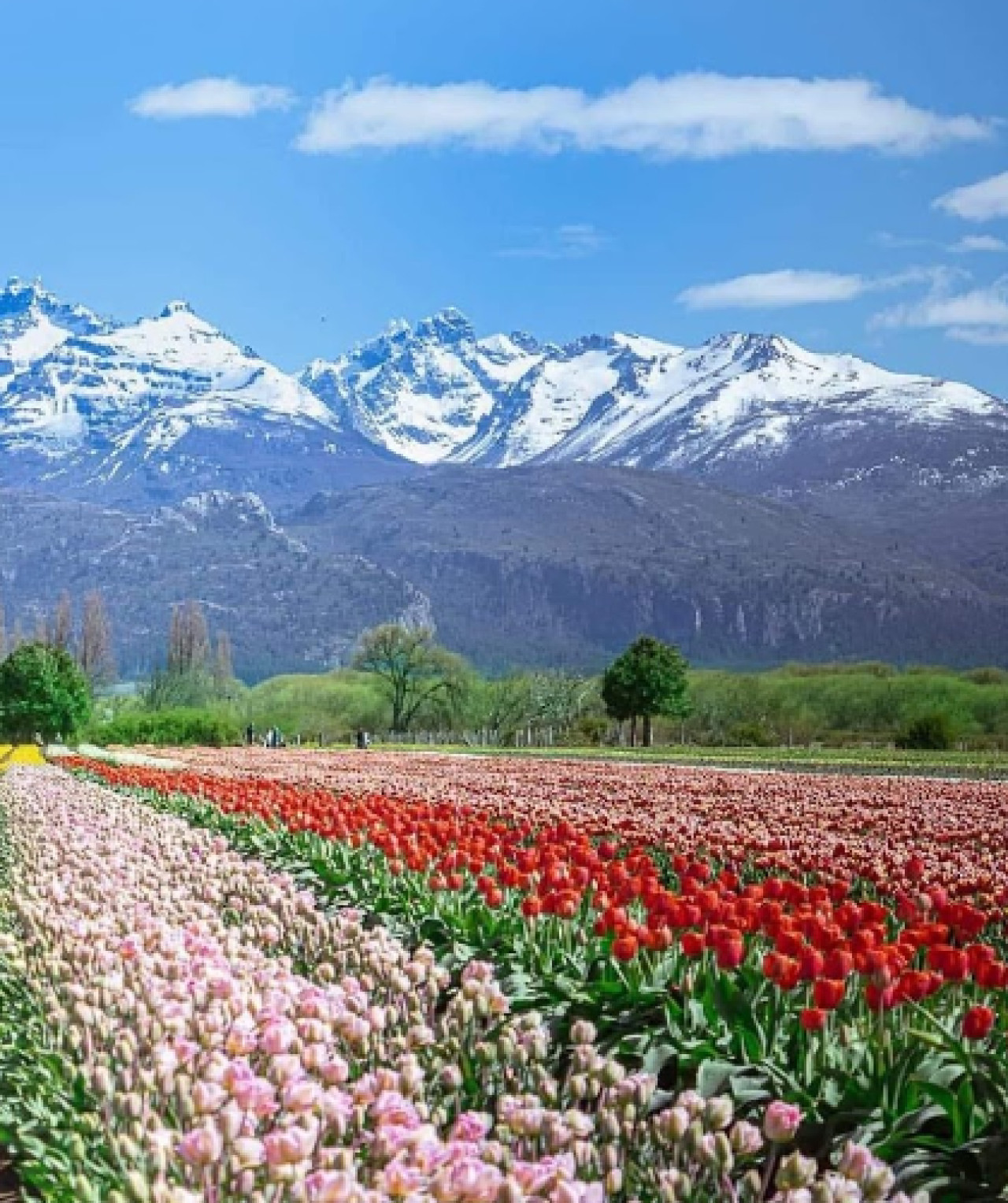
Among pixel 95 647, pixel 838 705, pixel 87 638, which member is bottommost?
pixel 838 705

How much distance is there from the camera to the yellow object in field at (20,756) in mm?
39656

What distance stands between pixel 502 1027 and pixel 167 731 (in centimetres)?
5406

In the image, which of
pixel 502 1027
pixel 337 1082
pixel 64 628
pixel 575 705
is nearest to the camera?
pixel 337 1082

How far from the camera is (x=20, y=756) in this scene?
45.3 metres

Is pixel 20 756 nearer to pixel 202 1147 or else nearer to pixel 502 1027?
pixel 502 1027

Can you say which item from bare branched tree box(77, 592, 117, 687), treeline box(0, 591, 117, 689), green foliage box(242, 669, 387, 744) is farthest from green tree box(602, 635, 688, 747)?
bare branched tree box(77, 592, 117, 687)

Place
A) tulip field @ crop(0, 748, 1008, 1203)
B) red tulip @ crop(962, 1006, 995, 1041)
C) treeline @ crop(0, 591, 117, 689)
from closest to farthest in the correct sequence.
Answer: tulip field @ crop(0, 748, 1008, 1203) < red tulip @ crop(962, 1006, 995, 1041) < treeline @ crop(0, 591, 117, 689)

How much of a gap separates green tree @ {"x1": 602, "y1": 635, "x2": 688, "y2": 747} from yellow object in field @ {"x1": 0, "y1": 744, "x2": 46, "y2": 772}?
95.4 ft

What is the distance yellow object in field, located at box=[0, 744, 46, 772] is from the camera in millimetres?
39656

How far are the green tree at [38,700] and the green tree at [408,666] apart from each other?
37.2 meters

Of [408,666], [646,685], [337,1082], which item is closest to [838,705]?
[646,685]

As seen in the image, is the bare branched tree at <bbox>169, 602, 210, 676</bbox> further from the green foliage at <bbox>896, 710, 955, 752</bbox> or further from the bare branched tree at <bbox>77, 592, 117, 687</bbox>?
the green foliage at <bbox>896, 710, 955, 752</bbox>

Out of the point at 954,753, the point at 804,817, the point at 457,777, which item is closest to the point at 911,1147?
the point at 804,817

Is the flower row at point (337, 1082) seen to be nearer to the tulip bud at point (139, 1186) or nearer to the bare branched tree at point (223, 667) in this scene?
the tulip bud at point (139, 1186)
